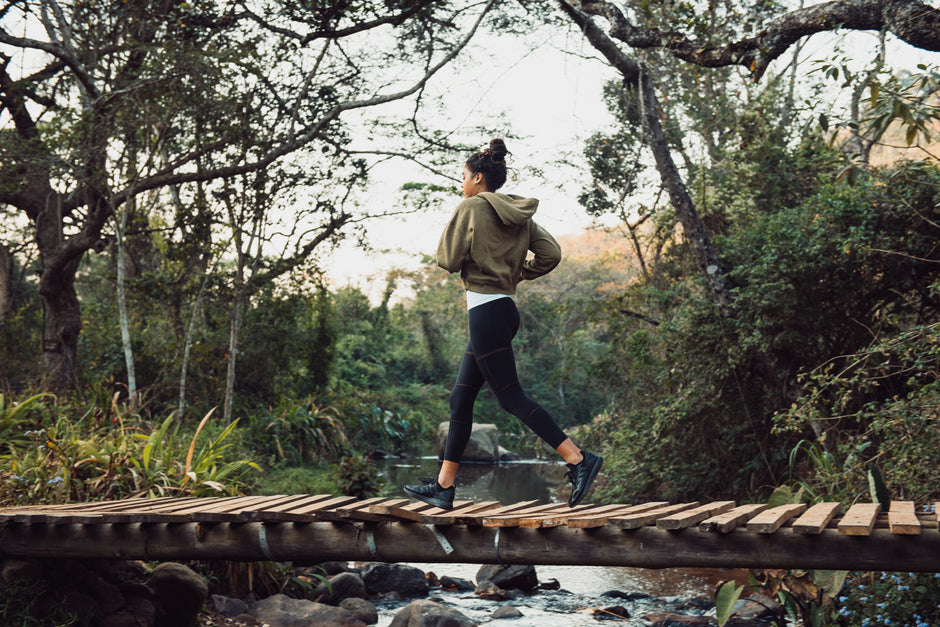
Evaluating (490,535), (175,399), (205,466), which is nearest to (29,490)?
(205,466)

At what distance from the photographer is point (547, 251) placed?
13.3ft

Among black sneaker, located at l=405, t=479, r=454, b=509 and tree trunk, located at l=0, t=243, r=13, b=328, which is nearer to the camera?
black sneaker, located at l=405, t=479, r=454, b=509

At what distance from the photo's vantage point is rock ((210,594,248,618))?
5.39 m

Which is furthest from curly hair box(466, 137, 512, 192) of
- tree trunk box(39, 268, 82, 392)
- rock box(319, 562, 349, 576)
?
tree trunk box(39, 268, 82, 392)

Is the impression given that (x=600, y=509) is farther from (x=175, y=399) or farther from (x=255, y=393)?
(x=255, y=393)

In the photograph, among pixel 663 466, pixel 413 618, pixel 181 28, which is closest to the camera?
pixel 413 618

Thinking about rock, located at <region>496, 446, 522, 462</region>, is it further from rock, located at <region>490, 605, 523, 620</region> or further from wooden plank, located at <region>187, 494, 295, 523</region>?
wooden plank, located at <region>187, 494, 295, 523</region>

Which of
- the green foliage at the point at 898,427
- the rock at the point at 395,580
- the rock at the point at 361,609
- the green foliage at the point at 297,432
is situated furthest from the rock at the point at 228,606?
the green foliage at the point at 297,432

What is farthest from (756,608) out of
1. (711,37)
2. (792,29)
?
(711,37)

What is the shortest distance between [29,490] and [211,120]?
5294mm

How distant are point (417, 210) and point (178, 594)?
8470mm

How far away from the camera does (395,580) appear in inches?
283

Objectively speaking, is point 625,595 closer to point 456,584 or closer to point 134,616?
point 456,584

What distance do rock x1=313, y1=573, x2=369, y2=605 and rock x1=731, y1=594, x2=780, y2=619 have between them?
3.09m
